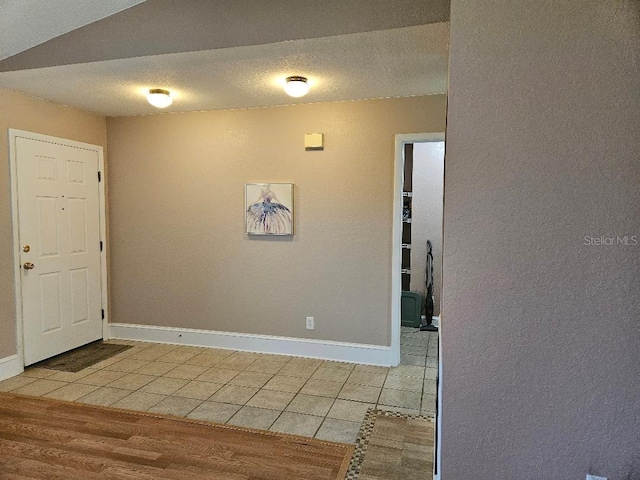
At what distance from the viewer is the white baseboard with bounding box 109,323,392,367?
3840 millimetres

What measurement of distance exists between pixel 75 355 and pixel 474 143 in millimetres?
4154

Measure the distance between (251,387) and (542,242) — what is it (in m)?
2.59

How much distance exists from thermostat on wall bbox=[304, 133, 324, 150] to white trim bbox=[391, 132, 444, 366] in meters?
0.70

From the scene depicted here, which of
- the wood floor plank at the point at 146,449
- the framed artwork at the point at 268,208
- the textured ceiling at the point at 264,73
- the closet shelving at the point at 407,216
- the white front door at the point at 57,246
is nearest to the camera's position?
the wood floor plank at the point at 146,449

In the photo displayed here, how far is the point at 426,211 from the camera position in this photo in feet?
17.3

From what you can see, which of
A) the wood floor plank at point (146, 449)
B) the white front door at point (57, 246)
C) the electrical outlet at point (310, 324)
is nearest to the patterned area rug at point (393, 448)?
the wood floor plank at point (146, 449)

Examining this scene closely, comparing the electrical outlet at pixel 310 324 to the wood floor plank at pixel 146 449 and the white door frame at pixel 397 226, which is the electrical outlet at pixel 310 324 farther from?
the wood floor plank at pixel 146 449

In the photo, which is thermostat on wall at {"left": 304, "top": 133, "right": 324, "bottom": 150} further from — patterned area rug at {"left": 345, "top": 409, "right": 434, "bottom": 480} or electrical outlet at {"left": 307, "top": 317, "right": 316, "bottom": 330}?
patterned area rug at {"left": 345, "top": 409, "right": 434, "bottom": 480}

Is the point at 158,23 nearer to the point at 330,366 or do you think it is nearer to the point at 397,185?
the point at 397,185

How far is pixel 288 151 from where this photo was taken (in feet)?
13.0

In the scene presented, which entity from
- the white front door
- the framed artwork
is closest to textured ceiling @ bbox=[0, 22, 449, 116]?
the white front door

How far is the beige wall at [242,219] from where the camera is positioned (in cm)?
375

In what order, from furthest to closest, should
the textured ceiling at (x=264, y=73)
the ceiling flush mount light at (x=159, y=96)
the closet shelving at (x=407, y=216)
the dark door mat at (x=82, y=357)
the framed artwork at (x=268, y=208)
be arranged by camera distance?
the closet shelving at (x=407, y=216), the framed artwork at (x=268, y=208), the dark door mat at (x=82, y=357), the ceiling flush mount light at (x=159, y=96), the textured ceiling at (x=264, y=73)

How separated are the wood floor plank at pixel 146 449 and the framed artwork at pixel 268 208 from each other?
6.15ft
